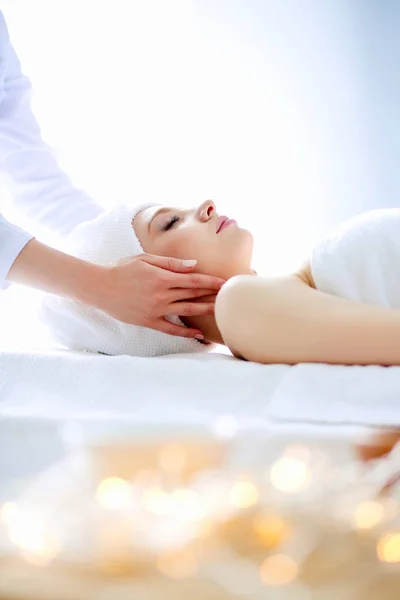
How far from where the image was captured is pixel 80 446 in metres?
1.10

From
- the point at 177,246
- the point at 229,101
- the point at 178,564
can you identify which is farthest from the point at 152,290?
the point at 229,101

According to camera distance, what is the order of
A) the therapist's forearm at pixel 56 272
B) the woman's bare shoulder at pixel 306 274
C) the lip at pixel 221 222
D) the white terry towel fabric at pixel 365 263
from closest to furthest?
the white terry towel fabric at pixel 365 263 < the woman's bare shoulder at pixel 306 274 < the therapist's forearm at pixel 56 272 < the lip at pixel 221 222

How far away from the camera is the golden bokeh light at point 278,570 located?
2.70 feet

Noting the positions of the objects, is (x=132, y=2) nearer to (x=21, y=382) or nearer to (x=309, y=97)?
(x=309, y=97)

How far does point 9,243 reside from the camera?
1.66 meters

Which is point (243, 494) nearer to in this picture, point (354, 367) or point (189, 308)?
point (354, 367)

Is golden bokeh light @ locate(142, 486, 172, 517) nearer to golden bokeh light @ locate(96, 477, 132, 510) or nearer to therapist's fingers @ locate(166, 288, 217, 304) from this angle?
golden bokeh light @ locate(96, 477, 132, 510)

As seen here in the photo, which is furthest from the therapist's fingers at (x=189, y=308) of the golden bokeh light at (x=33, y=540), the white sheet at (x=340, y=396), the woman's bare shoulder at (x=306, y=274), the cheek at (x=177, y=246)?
the golden bokeh light at (x=33, y=540)

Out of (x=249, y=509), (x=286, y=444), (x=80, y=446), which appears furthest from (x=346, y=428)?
(x=80, y=446)

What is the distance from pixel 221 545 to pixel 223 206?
2.18m

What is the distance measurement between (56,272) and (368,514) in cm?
94

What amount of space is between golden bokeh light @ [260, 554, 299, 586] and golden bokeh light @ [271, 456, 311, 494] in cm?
10

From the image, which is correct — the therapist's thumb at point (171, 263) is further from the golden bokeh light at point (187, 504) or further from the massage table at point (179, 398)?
the golden bokeh light at point (187, 504)

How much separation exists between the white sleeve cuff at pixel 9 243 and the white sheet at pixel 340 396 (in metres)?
0.73
